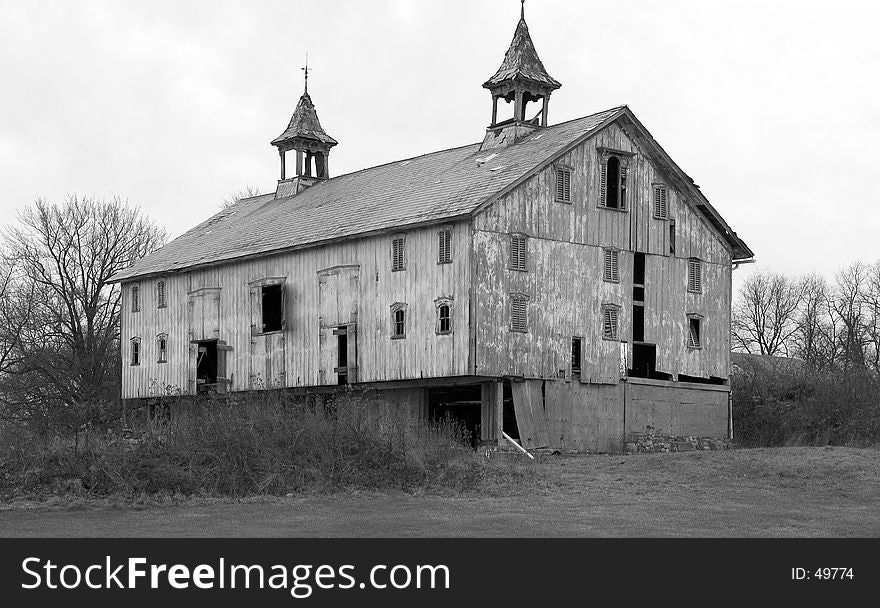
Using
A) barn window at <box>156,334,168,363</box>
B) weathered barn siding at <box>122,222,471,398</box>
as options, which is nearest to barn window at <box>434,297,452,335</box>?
weathered barn siding at <box>122,222,471,398</box>

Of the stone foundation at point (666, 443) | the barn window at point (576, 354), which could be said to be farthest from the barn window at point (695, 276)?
the barn window at point (576, 354)

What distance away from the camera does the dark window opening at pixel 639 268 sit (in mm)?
42281

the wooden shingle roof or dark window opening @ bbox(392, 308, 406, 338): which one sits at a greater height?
the wooden shingle roof

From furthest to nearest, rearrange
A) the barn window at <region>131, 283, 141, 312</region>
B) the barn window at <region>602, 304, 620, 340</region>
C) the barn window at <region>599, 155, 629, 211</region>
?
the barn window at <region>131, 283, 141, 312</region>
the barn window at <region>599, 155, 629, 211</region>
the barn window at <region>602, 304, 620, 340</region>

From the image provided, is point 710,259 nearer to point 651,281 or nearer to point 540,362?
point 651,281

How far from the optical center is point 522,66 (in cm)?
4547

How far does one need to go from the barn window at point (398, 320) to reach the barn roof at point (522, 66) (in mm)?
A: 9509

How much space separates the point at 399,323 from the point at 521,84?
9.96 m

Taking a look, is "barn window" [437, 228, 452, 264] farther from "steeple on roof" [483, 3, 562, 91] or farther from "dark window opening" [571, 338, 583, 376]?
"steeple on roof" [483, 3, 562, 91]

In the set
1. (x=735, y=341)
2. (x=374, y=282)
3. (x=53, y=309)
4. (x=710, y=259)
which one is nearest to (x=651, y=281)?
(x=710, y=259)

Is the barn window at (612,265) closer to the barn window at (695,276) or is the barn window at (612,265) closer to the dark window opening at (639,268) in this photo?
the dark window opening at (639,268)

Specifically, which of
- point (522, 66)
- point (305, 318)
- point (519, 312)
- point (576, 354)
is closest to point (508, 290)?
point (519, 312)

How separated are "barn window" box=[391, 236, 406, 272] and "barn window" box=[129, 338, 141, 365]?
14.7 m

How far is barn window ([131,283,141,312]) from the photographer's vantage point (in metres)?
51.6
